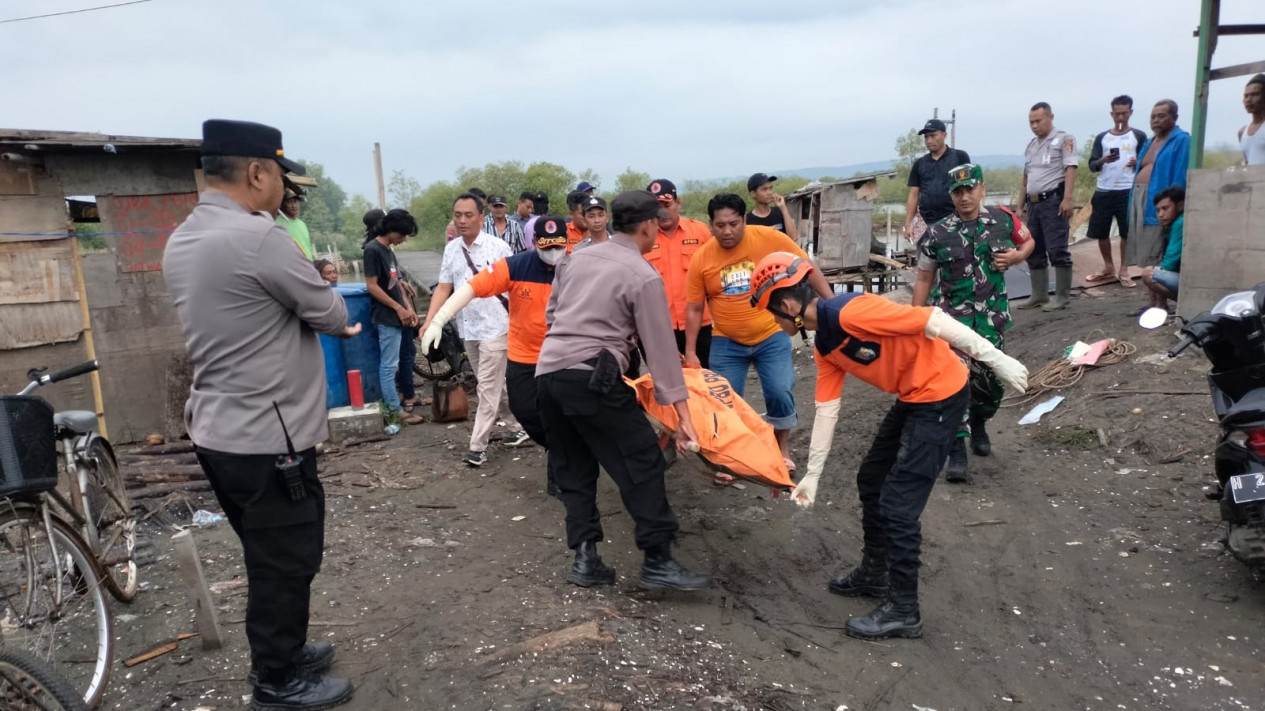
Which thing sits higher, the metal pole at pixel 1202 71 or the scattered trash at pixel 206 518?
the metal pole at pixel 1202 71

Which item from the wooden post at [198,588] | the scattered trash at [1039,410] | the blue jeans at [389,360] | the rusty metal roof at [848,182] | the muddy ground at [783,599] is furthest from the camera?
the rusty metal roof at [848,182]

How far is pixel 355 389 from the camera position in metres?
7.64

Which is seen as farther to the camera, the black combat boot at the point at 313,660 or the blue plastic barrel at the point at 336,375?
the blue plastic barrel at the point at 336,375

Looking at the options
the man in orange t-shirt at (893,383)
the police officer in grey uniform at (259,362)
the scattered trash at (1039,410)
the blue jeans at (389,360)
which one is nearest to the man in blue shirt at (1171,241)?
the scattered trash at (1039,410)

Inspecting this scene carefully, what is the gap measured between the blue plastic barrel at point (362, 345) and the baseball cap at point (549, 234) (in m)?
3.19

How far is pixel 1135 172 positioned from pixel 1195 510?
17.2 ft

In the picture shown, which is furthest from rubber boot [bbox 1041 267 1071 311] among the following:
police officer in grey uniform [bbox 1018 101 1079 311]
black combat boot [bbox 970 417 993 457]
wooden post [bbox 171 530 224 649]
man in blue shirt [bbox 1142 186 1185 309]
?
wooden post [bbox 171 530 224 649]

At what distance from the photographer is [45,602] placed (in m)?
3.26

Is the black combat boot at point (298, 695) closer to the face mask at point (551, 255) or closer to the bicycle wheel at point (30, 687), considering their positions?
the bicycle wheel at point (30, 687)

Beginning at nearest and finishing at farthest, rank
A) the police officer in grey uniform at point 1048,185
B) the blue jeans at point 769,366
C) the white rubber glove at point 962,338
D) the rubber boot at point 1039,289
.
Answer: the white rubber glove at point 962,338, the blue jeans at point 769,366, the police officer in grey uniform at point 1048,185, the rubber boot at point 1039,289

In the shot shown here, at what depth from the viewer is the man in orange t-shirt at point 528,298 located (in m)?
5.27

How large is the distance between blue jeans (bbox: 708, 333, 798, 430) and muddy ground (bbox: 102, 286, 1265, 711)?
0.64 metres

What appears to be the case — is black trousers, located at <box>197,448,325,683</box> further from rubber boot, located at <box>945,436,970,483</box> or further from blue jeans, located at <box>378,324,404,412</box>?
Result: blue jeans, located at <box>378,324,404,412</box>

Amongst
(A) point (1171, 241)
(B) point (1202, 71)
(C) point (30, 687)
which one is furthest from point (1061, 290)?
(C) point (30, 687)
